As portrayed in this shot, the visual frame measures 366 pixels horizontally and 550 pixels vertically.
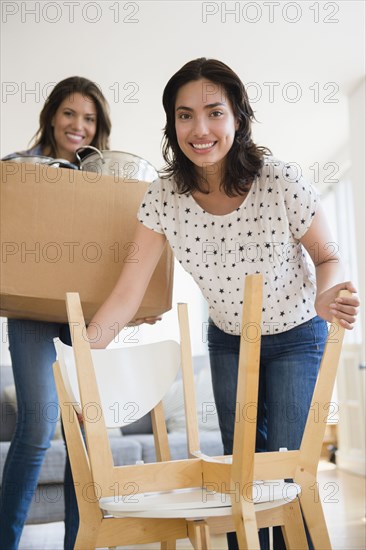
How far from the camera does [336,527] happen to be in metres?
2.60

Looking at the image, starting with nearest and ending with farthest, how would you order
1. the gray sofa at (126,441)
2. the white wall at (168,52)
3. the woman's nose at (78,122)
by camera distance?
the woman's nose at (78,122)
the gray sofa at (126,441)
the white wall at (168,52)

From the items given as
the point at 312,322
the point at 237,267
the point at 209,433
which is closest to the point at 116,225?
the point at 237,267

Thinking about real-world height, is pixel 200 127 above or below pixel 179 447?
above

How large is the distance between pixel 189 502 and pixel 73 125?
3.94 ft

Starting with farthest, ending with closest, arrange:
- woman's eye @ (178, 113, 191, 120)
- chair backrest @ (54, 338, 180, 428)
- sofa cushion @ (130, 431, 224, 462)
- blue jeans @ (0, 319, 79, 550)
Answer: sofa cushion @ (130, 431, 224, 462)
blue jeans @ (0, 319, 79, 550)
woman's eye @ (178, 113, 191, 120)
chair backrest @ (54, 338, 180, 428)

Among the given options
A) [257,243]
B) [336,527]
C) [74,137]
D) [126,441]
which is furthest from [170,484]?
[126,441]

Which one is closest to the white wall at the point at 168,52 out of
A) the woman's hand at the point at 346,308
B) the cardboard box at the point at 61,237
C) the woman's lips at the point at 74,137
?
the woman's lips at the point at 74,137

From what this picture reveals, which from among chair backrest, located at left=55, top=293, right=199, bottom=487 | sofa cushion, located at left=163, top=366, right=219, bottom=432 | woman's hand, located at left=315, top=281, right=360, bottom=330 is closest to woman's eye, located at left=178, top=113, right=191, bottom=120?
chair backrest, located at left=55, top=293, right=199, bottom=487

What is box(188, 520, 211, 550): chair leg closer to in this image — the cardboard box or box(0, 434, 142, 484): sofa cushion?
the cardboard box

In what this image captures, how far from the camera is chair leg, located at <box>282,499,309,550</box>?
3.66ft

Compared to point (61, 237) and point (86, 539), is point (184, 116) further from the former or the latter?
point (86, 539)

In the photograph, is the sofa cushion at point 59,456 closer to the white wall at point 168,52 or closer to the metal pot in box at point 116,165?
the metal pot in box at point 116,165

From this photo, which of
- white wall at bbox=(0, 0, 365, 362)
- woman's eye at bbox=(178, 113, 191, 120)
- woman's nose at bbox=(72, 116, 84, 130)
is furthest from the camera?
white wall at bbox=(0, 0, 365, 362)

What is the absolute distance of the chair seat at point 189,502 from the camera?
0.96 meters
